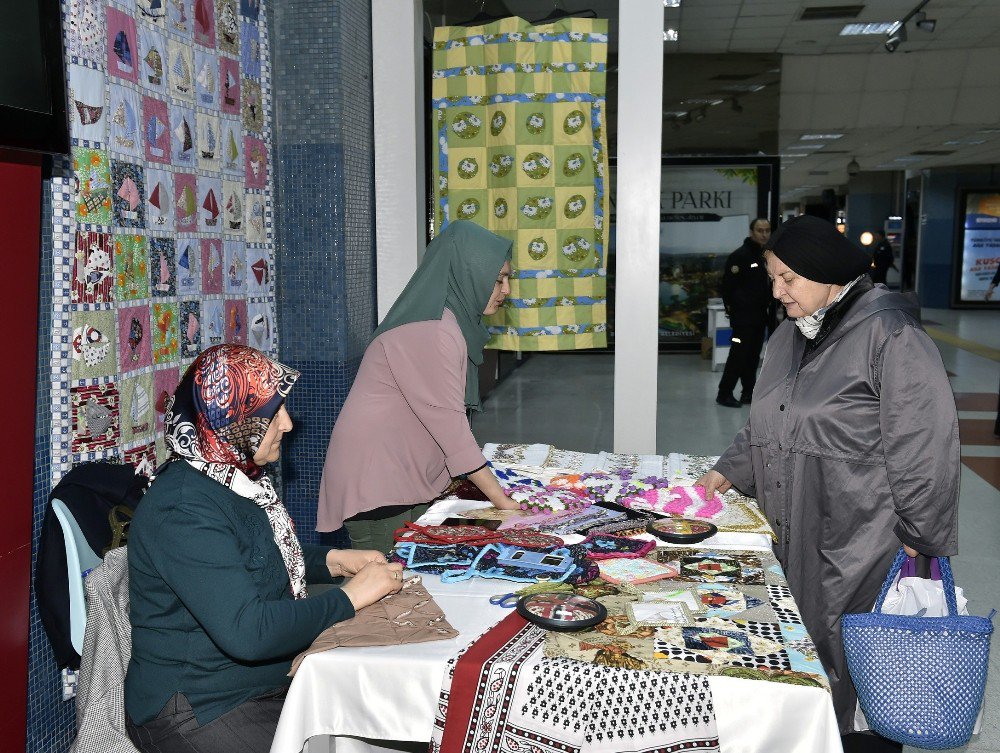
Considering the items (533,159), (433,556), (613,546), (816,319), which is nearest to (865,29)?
(533,159)

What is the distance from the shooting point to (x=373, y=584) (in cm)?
198

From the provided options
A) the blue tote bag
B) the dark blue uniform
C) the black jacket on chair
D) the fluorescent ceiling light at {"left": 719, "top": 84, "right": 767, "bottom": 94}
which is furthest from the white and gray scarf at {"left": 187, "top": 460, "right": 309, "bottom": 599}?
the fluorescent ceiling light at {"left": 719, "top": 84, "right": 767, "bottom": 94}

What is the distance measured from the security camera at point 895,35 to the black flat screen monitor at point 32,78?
8960 millimetres

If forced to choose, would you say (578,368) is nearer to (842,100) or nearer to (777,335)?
(842,100)

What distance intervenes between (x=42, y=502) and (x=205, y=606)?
1179 mm

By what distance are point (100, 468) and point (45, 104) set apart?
101cm

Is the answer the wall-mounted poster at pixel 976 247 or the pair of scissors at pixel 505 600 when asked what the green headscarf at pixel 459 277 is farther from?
the wall-mounted poster at pixel 976 247

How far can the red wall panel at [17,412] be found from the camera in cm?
240

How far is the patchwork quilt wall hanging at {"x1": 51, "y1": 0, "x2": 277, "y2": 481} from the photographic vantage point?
275 centimetres

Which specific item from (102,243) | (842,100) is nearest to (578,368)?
(842,100)

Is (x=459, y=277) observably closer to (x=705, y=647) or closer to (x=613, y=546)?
(x=613, y=546)

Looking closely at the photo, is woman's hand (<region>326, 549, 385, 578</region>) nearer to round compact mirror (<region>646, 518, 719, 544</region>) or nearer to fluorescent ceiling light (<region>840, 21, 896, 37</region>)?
round compact mirror (<region>646, 518, 719, 544</region>)

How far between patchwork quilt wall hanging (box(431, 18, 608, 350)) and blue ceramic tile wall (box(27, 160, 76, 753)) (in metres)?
2.16

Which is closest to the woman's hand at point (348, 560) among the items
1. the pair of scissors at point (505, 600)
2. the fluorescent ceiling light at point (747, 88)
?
the pair of scissors at point (505, 600)
